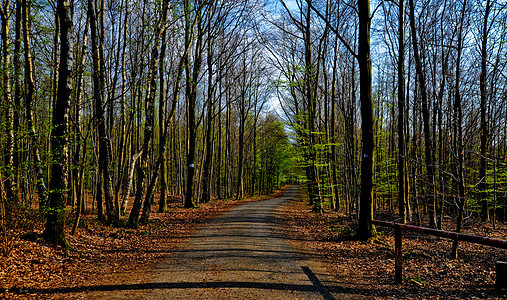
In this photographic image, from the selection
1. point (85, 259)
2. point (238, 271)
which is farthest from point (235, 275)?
point (85, 259)

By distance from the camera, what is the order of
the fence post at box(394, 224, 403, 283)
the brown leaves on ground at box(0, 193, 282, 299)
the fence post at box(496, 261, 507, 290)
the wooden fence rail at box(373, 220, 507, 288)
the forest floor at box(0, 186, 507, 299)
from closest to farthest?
the wooden fence rail at box(373, 220, 507, 288)
the fence post at box(496, 261, 507, 290)
the forest floor at box(0, 186, 507, 299)
the brown leaves on ground at box(0, 193, 282, 299)
the fence post at box(394, 224, 403, 283)

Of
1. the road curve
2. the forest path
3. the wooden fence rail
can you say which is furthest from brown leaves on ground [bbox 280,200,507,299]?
the road curve

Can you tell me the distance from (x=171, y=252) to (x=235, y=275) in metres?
2.61

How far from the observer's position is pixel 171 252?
702 centimetres

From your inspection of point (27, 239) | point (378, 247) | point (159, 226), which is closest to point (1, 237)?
point (27, 239)

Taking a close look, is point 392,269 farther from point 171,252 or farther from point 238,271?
point 171,252

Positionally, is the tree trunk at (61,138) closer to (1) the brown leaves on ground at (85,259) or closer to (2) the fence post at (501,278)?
(1) the brown leaves on ground at (85,259)

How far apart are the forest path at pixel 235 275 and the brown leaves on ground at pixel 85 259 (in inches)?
20.6

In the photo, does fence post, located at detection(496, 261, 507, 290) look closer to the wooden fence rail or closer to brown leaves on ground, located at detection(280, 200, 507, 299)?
brown leaves on ground, located at detection(280, 200, 507, 299)

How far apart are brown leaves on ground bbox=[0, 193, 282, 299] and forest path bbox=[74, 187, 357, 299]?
1.72 feet

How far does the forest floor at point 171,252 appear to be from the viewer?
14.7 feet

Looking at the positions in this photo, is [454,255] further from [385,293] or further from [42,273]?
[42,273]

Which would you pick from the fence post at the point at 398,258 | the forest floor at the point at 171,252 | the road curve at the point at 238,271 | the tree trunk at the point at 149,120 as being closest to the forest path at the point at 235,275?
the road curve at the point at 238,271

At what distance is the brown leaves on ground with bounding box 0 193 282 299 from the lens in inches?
183
